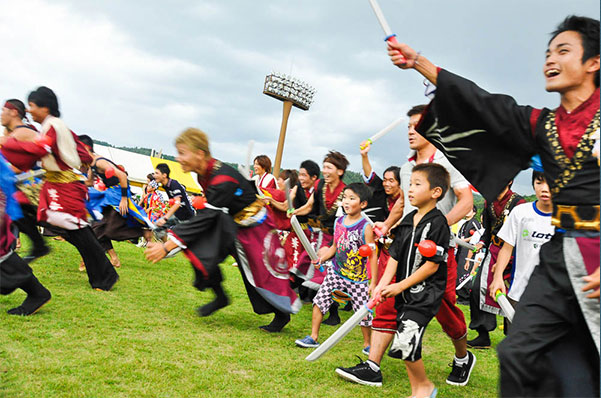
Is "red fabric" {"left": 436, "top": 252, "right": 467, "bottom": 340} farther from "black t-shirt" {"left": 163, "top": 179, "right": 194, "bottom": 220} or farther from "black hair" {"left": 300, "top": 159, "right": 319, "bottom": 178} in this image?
"black t-shirt" {"left": 163, "top": 179, "right": 194, "bottom": 220}

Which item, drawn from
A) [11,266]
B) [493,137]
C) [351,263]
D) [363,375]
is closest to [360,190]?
[351,263]

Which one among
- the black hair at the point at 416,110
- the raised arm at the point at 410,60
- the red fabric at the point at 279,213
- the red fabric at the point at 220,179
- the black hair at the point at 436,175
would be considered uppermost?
the black hair at the point at 416,110

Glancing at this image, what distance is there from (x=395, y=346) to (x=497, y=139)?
1529 millimetres

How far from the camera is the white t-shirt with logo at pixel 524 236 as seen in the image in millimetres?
4004

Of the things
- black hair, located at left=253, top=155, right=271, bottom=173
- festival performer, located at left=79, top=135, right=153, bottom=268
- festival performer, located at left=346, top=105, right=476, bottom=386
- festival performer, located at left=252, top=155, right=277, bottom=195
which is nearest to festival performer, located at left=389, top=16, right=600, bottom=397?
festival performer, located at left=346, top=105, right=476, bottom=386

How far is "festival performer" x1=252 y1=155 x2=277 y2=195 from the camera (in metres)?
7.56

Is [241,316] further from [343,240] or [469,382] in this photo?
[469,382]

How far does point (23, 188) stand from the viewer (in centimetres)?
520

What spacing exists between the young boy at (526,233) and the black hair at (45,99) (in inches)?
180

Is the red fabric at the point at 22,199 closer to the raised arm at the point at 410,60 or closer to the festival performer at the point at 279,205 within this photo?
the festival performer at the point at 279,205

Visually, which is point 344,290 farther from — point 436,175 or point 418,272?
point 436,175

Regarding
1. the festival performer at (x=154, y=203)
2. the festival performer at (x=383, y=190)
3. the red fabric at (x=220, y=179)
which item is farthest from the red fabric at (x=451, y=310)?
the festival performer at (x=154, y=203)

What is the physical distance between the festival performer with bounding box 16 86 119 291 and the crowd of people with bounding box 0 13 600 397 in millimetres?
15

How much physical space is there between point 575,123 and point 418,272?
151cm
